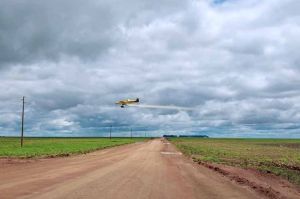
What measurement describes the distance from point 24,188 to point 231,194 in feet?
25.9

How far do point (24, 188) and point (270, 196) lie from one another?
9.35 m

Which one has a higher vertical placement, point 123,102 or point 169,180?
point 123,102

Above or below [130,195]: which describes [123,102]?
above

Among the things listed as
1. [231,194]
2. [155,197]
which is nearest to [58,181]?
[155,197]

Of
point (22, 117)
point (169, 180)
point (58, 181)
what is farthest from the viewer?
point (22, 117)

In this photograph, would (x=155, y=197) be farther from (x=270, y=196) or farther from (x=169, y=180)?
(x=169, y=180)

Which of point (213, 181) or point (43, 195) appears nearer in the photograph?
point (43, 195)

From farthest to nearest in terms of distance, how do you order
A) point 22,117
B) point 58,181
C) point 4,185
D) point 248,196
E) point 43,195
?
point 22,117
point 58,181
point 4,185
point 248,196
point 43,195

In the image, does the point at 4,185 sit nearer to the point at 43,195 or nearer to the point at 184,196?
the point at 43,195

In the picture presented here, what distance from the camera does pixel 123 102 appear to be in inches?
1640

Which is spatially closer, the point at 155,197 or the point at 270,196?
the point at 155,197

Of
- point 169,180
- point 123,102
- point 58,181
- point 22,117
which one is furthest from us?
point 22,117

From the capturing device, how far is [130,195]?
15617 mm

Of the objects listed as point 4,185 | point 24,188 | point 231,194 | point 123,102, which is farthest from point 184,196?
point 123,102
